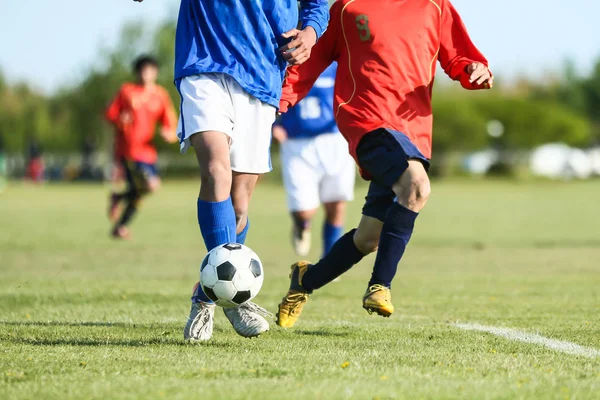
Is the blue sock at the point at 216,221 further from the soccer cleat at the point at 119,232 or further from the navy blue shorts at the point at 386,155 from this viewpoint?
the soccer cleat at the point at 119,232

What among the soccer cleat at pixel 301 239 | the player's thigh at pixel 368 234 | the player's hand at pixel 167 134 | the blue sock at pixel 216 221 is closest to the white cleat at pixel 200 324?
the blue sock at pixel 216 221

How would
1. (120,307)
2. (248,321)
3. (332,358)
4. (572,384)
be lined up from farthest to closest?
(120,307) < (248,321) < (332,358) < (572,384)

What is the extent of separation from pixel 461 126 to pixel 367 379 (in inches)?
2462

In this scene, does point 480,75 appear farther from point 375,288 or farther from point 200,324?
point 200,324

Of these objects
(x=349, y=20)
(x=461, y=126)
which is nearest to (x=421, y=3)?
(x=349, y=20)

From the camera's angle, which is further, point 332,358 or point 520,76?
point 520,76

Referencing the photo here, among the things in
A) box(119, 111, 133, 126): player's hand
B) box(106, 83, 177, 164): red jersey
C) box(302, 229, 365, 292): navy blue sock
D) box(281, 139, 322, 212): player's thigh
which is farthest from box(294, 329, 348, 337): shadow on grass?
box(119, 111, 133, 126): player's hand

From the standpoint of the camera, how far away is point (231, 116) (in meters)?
4.95

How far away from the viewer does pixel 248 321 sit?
488cm

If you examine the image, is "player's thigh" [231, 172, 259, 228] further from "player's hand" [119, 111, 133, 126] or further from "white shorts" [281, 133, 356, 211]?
"player's hand" [119, 111, 133, 126]

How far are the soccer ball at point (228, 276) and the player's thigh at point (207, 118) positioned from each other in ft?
1.40

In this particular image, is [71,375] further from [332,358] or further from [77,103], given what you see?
[77,103]

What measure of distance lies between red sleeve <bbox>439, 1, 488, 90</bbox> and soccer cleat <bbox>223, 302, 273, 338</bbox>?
1.85 meters

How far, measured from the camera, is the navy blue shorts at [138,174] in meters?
14.9
